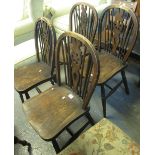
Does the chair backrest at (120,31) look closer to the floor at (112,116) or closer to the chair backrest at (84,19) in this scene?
the chair backrest at (84,19)

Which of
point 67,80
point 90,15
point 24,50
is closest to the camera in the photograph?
point 67,80

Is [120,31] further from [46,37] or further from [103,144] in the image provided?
[103,144]

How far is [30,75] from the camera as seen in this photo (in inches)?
66.7

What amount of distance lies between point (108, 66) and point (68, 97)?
55 centimetres

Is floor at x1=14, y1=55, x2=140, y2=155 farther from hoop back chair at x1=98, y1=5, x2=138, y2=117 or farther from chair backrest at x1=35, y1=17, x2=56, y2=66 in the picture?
chair backrest at x1=35, y1=17, x2=56, y2=66

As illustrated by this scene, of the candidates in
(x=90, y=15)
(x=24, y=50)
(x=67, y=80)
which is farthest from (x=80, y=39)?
(x=24, y=50)

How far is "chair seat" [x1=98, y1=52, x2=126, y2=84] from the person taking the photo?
5.43 ft

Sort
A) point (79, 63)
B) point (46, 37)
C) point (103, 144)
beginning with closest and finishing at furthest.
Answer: point (103, 144) → point (79, 63) → point (46, 37)

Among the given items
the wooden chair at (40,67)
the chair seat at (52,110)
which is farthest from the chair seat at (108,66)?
the wooden chair at (40,67)

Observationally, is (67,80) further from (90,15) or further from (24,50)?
(24,50)

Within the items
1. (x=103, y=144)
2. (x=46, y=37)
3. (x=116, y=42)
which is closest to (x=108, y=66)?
(x=116, y=42)

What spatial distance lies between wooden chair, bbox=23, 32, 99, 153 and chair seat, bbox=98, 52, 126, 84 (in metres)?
0.31
